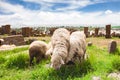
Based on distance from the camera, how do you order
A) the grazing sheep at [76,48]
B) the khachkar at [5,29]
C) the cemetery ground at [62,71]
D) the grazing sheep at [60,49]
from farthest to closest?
1. the khachkar at [5,29]
2. the grazing sheep at [76,48]
3. the cemetery ground at [62,71]
4. the grazing sheep at [60,49]

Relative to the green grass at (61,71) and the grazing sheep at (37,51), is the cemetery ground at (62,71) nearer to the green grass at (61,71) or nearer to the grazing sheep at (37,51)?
the green grass at (61,71)

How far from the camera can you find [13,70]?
38.1 ft

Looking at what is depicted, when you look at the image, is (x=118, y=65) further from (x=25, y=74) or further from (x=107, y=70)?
(x=25, y=74)

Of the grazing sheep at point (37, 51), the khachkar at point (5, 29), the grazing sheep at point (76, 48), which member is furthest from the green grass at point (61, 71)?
the khachkar at point (5, 29)

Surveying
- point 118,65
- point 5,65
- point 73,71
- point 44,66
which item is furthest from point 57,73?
point 5,65

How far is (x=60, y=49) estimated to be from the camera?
9977 mm

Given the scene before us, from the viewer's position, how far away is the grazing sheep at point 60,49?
31.8 ft

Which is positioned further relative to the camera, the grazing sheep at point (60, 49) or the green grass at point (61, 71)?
the green grass at point (61, 71)

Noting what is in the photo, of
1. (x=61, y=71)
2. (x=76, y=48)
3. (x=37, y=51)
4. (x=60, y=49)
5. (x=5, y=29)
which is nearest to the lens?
(x=60, y=49)

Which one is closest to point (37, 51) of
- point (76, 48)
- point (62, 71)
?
point (76, 48)

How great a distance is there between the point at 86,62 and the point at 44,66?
5.63 feet

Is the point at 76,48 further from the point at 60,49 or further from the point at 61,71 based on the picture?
the point at 61,71

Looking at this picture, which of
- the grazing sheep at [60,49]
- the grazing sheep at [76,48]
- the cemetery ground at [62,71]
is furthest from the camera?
the grazing sheep at [76,48]

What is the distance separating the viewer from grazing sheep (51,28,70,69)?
9703 millimetres
